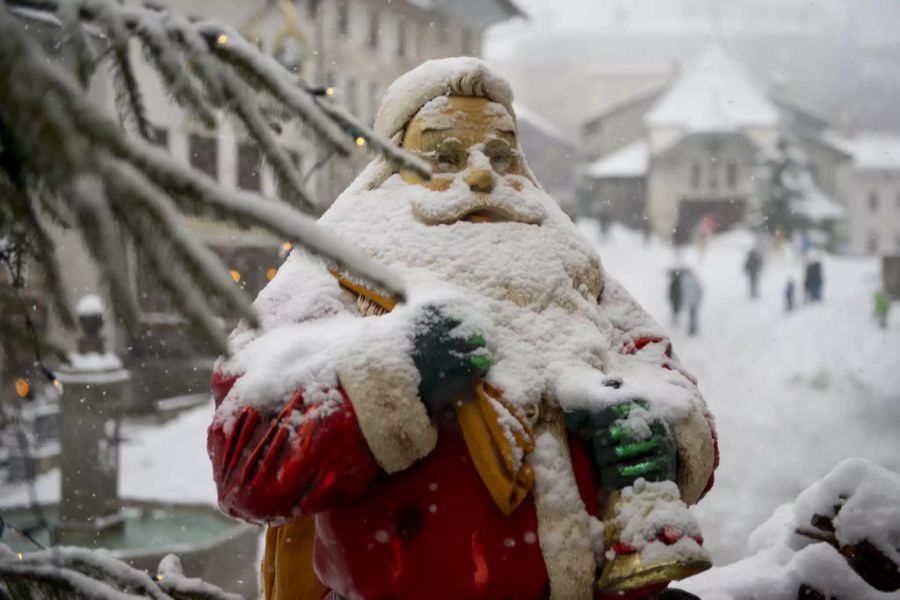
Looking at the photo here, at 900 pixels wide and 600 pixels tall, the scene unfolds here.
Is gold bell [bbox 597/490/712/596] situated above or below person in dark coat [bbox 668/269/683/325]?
above

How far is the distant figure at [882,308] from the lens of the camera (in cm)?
1814

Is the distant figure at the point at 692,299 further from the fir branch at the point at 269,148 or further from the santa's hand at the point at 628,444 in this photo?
the fir branch at the point at 269,148

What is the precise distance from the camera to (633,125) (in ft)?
147

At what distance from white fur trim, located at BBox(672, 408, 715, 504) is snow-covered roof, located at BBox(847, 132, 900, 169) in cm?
4127

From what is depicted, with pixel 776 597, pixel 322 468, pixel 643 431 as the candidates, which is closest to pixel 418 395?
pixel 322 468

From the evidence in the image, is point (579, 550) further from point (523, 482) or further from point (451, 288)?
point (451, 288)

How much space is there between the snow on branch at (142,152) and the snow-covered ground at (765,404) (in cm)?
700

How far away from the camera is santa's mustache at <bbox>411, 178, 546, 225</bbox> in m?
2.06

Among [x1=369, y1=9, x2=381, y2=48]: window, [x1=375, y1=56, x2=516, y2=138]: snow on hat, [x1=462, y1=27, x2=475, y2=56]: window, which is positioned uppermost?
[x1=375, y1=56, x2=516, y2=138]: snow on hat

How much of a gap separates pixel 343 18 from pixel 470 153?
1872 centimetres

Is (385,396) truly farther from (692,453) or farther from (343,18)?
(343,18)

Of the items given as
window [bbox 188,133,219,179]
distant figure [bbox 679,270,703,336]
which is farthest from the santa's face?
distant figure [bbox 679,270,703,336]

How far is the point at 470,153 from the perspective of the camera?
2160 mm

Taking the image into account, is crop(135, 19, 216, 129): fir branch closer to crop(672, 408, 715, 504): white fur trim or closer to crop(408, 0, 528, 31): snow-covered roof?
crop(672, 408, 715, 504): white fur trim
